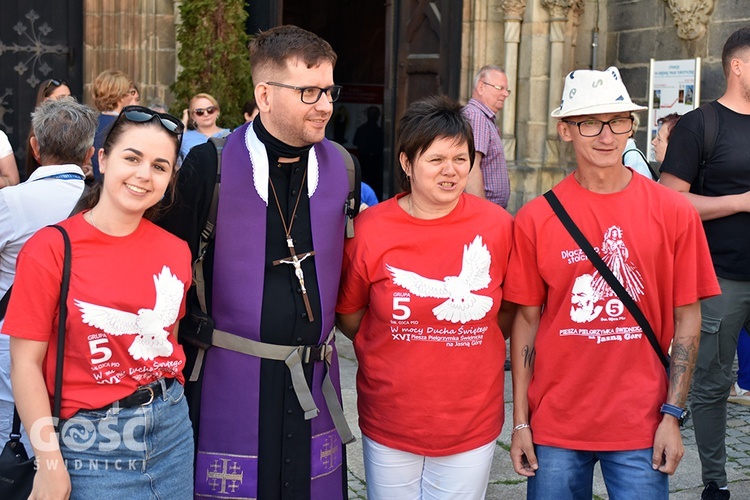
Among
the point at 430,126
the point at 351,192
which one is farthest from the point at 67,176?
the point at 430,126

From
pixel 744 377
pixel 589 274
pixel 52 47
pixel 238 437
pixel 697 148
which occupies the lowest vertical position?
pixel 744 377

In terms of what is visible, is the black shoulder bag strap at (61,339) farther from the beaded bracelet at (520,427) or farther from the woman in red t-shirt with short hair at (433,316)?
the beaded bracelet at (520,427)

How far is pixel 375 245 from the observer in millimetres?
3047

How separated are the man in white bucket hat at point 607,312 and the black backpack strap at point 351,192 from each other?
51cm

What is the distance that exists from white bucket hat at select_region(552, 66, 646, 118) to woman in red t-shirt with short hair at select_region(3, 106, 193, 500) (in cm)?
118

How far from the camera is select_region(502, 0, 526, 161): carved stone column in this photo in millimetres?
9500

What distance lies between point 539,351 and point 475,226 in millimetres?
418

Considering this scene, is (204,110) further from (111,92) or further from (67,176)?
(67,176)

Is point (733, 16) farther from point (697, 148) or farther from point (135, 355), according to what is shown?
point (135, 355)

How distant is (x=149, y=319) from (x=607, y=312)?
1.29m

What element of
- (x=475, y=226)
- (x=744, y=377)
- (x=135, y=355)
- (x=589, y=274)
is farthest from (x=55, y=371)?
(x=744, y=377)

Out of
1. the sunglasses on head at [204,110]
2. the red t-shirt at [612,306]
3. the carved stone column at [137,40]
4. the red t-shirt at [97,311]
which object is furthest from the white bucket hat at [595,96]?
the carved stone column at [137,40]

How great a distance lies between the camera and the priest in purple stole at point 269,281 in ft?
9.61

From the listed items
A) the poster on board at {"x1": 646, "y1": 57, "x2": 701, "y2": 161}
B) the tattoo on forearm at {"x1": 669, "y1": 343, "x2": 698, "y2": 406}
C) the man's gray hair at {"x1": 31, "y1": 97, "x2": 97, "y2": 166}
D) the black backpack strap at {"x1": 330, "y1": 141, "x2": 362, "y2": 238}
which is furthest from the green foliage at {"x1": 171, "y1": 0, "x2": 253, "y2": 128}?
the tattoo on forearm at {"x1": 669, "y1": 343, "x2": 698, "y2": 406}
